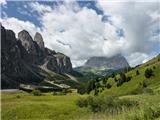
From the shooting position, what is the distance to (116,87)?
19112cm

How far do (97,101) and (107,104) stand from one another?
4.08 metres

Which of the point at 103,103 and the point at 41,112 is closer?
the point at 41,112

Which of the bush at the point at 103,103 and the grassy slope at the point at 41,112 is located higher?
the bush at the point at 103,103

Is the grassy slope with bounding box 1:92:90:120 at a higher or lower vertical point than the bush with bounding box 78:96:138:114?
lower

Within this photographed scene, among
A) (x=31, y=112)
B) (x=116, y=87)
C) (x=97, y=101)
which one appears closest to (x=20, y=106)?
(x=31, y=112)

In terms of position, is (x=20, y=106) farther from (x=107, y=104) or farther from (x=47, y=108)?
(x=107, y=104)

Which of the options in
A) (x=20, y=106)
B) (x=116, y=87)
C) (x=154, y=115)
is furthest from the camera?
(x=116, y=87)

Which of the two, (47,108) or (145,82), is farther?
(145,82)

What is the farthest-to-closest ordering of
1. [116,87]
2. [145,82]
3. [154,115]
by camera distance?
[116,87] → [145,82] → [154,115]

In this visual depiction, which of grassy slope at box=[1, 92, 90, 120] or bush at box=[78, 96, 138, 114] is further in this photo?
bush at box=[78, 96, 138, 114]

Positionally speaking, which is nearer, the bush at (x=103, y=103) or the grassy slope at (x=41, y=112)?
the grassy slope at (x=41, y=112)

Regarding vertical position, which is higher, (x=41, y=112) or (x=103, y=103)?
(x=103, y=103)

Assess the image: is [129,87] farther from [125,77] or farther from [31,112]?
[31,112]

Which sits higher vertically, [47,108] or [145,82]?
[145,82]
